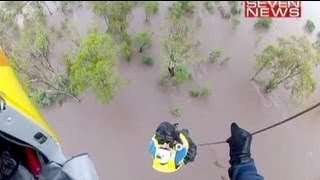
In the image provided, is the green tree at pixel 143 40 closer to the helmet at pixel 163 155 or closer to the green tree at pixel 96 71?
the green tree at pixel 96 71

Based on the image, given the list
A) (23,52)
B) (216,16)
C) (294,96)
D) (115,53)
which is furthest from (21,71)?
(294,96)

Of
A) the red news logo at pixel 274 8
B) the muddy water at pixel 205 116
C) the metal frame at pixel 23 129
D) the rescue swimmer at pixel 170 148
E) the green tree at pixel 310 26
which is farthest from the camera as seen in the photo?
the green tree at pixel 310 26

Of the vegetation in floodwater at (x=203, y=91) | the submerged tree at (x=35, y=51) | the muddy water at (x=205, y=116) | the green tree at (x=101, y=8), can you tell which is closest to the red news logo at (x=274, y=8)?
the muddy water at (x=205, y=116)

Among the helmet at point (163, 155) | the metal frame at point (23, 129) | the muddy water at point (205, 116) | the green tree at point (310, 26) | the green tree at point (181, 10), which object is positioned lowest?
the metal frame at point (23, 129)

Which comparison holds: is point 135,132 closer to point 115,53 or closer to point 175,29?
point 115,53

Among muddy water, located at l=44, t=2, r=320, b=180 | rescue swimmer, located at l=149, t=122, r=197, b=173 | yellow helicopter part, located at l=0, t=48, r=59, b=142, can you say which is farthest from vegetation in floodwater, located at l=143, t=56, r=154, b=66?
yellow helicopter part, located at l=0, t=48, r=59, b=142

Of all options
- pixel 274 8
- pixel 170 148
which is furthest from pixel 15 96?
pixel 274 8

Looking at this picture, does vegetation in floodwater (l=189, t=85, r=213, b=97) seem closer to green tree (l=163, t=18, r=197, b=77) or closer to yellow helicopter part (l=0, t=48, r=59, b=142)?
green tree (l=163, t=18, r=197, b=77)

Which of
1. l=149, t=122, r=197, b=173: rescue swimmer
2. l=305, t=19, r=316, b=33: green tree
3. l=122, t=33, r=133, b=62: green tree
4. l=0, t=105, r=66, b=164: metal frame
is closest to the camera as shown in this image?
l=0, t=105, r=66, b=164: metal frame
